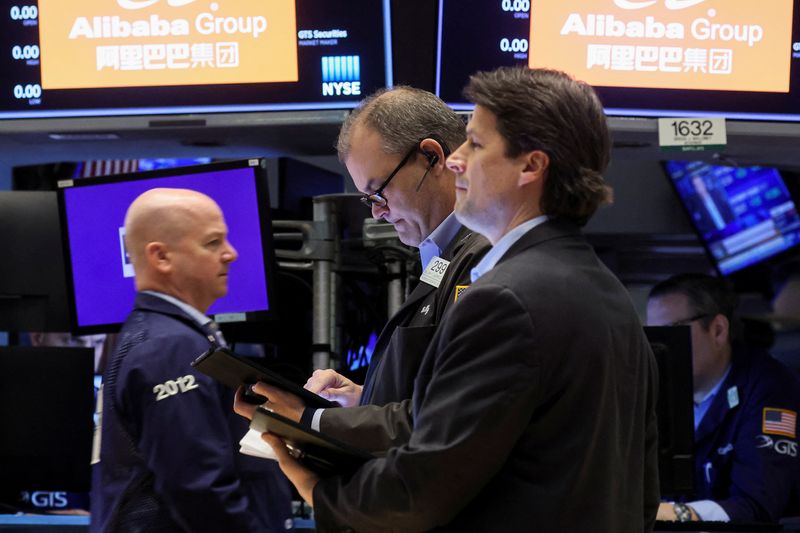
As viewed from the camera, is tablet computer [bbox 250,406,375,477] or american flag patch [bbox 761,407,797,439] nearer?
tablet computer [bbox 250,406,375,477]

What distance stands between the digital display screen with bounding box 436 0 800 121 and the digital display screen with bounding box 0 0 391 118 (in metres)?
0.29

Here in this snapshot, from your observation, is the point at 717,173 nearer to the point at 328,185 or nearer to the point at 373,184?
the point at 328,185

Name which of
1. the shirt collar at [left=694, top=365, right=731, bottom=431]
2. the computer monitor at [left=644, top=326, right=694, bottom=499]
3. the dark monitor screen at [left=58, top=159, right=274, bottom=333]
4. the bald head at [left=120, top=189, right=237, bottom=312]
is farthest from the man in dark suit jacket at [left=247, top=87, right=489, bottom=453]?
the shirt collar at [left=694, top=365, right=731, bottom=431]

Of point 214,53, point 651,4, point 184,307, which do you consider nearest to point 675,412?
point 651,4

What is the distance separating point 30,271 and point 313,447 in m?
2.33

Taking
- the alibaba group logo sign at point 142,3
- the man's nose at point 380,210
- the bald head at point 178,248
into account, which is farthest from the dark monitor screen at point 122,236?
the man's nose at point 380,210

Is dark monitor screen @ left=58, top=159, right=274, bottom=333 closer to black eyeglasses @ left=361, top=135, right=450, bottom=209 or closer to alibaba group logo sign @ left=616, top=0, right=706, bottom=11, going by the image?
black eyeglasses @ left=361, top=135, right=450, bottom=209

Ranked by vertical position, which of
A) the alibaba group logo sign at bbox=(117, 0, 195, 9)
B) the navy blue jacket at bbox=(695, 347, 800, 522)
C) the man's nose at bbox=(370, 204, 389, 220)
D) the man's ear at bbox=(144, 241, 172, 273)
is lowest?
the navy blue jacket at bbox=(695, 347, 800, 522)

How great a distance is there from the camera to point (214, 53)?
12.3ft

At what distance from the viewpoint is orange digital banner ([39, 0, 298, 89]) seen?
3738 mm

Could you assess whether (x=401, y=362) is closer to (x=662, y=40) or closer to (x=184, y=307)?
(x=184, y=307)

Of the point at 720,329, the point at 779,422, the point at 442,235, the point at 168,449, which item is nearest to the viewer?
the point at 168,449

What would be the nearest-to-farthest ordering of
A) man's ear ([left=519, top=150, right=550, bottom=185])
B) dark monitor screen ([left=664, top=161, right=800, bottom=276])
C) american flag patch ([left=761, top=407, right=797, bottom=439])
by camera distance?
man's ear ([left=519, top=150, right=550, bottom=185]) → american flag patch ([left=761, top=407, right=797, bottom=439]) → dark monitor screen ([left=664, top=161, right=800, bottom=276])

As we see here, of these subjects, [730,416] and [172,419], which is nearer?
[172,419]
